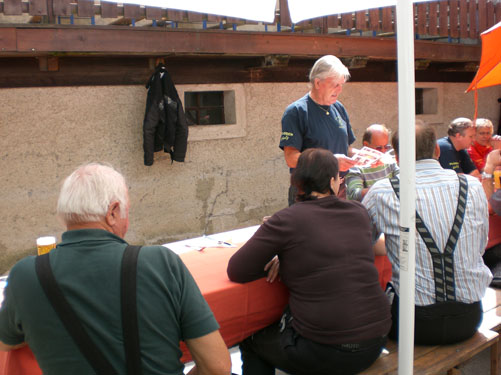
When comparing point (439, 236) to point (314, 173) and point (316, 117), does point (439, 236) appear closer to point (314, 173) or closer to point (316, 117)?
point (314, 173)

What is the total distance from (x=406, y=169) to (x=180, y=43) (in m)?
4.24

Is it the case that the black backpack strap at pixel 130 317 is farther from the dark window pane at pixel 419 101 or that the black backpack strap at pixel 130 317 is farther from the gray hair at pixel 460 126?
the dark window pane at pixel 419 101

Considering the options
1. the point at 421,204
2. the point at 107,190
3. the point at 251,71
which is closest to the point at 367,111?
the point at 251,71

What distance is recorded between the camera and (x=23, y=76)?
5.54 metres

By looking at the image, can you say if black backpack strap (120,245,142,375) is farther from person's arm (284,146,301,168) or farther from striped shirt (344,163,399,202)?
person's arm (284,146,301,168)

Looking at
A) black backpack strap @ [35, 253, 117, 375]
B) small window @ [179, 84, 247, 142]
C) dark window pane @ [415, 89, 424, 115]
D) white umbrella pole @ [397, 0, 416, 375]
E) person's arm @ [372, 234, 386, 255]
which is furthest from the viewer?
dark window pane @ [415, 89, 424, 115]

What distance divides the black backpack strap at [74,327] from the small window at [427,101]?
8508 millimetres

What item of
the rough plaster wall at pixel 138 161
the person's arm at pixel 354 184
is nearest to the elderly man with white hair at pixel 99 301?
the person's arm at pixel 354 184

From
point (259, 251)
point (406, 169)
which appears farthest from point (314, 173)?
point (406, 169)

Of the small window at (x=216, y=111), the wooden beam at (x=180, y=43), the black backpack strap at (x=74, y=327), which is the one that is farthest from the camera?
the small window at (x=216, y=111)

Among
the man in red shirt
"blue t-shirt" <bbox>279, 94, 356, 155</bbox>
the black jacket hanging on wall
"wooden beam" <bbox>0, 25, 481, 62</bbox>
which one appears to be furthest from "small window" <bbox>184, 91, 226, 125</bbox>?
"blue t-shirt" <bbox>279, 94, 356, 155</bbox>

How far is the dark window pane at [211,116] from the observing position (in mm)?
7039

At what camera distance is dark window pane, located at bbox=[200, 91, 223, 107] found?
276 inches

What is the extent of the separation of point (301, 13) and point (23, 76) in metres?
3.97
